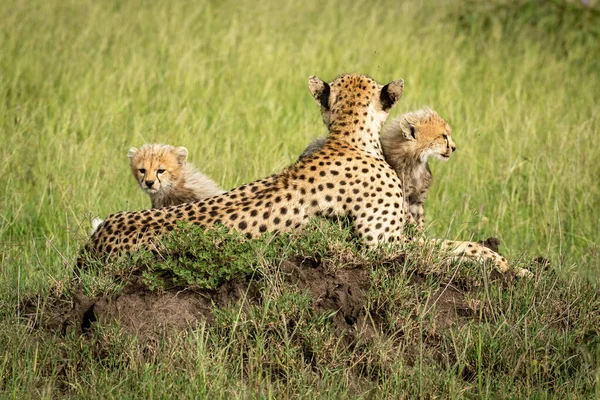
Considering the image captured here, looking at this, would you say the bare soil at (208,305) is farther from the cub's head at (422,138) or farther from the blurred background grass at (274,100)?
the cub's head at (422,138)

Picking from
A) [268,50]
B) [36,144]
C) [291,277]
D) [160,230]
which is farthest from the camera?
[268,50]

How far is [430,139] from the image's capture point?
17.5 feet

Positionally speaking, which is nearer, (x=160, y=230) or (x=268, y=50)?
(x=160, y=230)

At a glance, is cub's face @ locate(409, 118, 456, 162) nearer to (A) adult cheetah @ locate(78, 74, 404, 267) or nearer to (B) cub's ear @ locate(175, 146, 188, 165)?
(A) adult cheetah @ locate(78, 74, 404, 267)

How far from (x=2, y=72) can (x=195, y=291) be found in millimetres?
4961

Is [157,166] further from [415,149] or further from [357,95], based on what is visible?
[415,149]

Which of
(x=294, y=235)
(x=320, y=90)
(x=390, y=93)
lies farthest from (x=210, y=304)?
(x=390, y=93)

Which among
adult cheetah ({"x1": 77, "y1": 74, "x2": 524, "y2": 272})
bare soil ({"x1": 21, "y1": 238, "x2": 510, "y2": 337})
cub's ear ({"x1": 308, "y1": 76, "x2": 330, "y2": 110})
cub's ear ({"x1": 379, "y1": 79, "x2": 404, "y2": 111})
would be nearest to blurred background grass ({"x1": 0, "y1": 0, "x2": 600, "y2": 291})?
adult cheetah ({"x1": 77, "y1": 74, "x2": 524, "y2": 272})

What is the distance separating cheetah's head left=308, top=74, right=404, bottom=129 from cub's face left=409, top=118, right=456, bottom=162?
19 cm

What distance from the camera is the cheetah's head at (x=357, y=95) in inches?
206

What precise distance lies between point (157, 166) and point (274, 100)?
261 centimetres

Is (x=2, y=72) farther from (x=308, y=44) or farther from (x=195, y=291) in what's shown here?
(x=195, y=291)

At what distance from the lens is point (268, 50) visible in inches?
372

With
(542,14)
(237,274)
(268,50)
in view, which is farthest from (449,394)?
(542,14)
